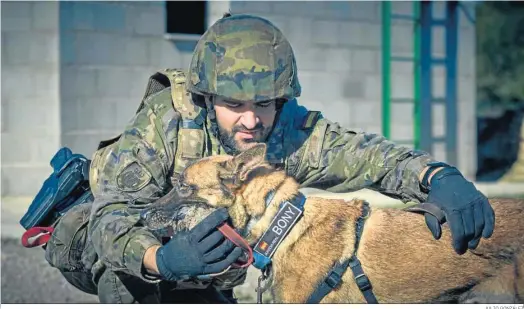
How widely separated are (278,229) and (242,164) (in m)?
0.29

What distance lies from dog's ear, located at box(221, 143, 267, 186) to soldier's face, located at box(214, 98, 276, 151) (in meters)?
0.07

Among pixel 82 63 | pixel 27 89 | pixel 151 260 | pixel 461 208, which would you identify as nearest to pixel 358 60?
pixel 82 63

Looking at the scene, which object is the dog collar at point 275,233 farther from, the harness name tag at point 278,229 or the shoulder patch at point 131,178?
the shoulder patch at point 131,178

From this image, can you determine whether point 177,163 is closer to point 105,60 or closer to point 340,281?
point 340,281

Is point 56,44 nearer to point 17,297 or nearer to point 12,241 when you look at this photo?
point 12,241

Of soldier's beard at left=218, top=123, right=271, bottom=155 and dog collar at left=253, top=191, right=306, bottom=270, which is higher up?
soldier's beard at left=218, top=123, right=271, bottom=155

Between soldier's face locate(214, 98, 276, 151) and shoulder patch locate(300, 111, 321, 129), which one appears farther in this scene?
shoulder patch locate(300, 111, 321, 129)

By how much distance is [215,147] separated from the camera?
336 cm

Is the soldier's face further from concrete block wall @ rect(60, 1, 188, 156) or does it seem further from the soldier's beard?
concrete block wall @ rect(60, 1, 188, 156)

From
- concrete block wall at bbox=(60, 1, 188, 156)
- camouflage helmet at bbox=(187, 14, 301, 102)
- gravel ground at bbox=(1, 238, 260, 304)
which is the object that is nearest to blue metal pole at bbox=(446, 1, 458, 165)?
concrete block wall at bbox=(60, 1, 188, 156)

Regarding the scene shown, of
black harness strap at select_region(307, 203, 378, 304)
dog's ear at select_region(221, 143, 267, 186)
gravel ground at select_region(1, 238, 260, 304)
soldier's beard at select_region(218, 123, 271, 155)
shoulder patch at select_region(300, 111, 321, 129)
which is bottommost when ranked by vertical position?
gravel ground at select_region(1, 238, 260, 304)

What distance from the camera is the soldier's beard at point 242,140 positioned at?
3.20m

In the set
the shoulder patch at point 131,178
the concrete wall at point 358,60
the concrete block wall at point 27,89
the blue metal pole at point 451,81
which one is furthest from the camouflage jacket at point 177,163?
the blue metal pole at point 451,81

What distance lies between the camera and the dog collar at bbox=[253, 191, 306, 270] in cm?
314
